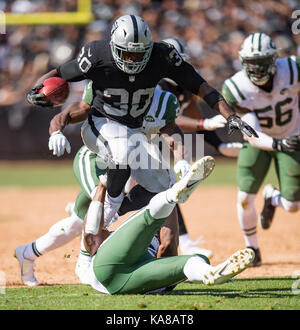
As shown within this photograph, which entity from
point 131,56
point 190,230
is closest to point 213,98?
point 131,56

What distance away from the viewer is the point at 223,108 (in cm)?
486

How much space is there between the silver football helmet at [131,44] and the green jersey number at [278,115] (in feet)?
5.67

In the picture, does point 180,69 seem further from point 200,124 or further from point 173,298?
point 173,298

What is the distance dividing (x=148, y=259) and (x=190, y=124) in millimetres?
2330

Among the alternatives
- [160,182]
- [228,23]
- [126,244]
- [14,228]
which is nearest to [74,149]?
[228,23]

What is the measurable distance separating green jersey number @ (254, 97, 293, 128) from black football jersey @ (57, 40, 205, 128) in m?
1.43

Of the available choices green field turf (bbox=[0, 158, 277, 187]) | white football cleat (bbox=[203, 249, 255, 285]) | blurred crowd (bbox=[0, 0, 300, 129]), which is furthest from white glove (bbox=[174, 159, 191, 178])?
blurred crowd (bbox=[0, 0, 300, 129])

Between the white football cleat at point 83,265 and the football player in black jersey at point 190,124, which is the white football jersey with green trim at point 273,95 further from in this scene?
the white football cleat at point 83,265

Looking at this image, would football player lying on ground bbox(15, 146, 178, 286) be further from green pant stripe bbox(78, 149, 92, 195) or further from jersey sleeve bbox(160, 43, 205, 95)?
jersey sleeve bbox(160, 43, 205, 95)

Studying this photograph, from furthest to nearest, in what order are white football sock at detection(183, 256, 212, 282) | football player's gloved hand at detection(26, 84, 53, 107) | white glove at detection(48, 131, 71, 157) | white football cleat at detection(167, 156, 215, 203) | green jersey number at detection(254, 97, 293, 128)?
green jersey number at detection(254, 97, 293, 128), football player's gloved hand at detection(26, 84, 53, 107), white glove at detection(48, 131, 71, 157), white football cleat at detection(167, 156, 215, 203), white football sock at detection(183, 256, 212, 282)

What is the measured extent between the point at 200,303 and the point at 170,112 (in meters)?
1.90

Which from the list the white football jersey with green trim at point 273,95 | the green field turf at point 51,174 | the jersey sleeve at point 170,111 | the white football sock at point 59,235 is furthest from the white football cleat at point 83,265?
the green field turf at point 51,174

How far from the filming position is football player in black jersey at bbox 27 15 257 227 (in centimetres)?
489
